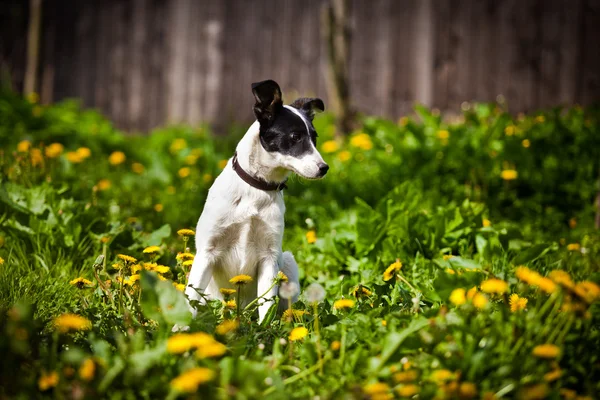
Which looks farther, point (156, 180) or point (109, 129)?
point (109, 129)

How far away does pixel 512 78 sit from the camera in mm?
7113

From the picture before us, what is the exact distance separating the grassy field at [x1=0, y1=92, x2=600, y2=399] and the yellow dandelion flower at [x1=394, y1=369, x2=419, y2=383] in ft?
0.07

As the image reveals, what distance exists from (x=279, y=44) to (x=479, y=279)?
6.20 meters

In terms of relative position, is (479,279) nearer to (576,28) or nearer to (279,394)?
(279,394)

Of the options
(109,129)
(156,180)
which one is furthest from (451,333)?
(109,129)

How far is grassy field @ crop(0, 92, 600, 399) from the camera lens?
74.7 inches

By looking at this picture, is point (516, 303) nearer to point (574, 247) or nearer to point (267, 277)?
point (267, 277)

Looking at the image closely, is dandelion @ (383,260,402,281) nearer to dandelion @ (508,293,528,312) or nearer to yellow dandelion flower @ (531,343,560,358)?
dandelion @ (508,293,528,312)

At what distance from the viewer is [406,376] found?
6.00ft

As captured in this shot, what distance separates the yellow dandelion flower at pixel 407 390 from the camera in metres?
1.76

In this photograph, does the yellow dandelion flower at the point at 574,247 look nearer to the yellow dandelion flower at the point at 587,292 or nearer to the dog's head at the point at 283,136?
the dog's head at the point at 283,136

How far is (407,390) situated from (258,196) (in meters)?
1.30

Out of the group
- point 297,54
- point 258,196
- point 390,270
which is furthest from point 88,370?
point 297,54

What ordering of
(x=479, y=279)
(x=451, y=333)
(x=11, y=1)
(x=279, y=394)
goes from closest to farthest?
(x=279, y=394), (x=451, y=333), (x=479, y=279), (x=11, y=1)
